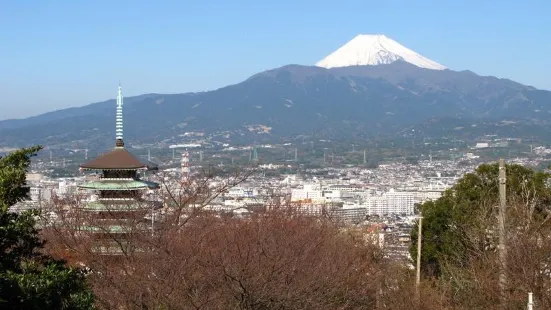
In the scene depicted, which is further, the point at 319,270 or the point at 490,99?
the point at 490,99

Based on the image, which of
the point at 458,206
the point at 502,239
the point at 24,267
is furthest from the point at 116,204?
the point at 502,239

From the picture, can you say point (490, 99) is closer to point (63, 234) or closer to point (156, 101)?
point (156, 101)

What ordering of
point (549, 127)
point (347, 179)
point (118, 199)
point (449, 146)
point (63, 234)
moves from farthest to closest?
1. point (549, 127)
2. point (449, 146)
3. point (347, 179)
4. point (118, 199)
5. point (63, 234)

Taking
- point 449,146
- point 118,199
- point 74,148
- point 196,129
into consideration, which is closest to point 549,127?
point 449,146

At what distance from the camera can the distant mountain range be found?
120m

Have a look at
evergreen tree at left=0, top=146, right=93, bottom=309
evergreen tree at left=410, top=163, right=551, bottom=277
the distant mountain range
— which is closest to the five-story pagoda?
evergreen tree at left=0, top=146, right=93, bottom=309

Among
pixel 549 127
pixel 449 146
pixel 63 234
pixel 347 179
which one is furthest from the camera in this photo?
pixel 549 127

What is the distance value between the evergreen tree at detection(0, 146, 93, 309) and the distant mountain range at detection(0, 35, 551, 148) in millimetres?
100971

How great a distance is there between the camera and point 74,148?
107562mm

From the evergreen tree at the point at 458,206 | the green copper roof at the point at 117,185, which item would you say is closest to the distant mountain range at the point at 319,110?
the evergreen tree at the point at 458,206

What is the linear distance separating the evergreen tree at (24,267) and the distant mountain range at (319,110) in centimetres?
10097

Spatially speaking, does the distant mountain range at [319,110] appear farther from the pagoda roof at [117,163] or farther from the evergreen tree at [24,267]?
the evergreen tree at [24,267]

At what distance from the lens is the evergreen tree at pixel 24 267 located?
22.3ft

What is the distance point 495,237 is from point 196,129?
115722 millimetres
